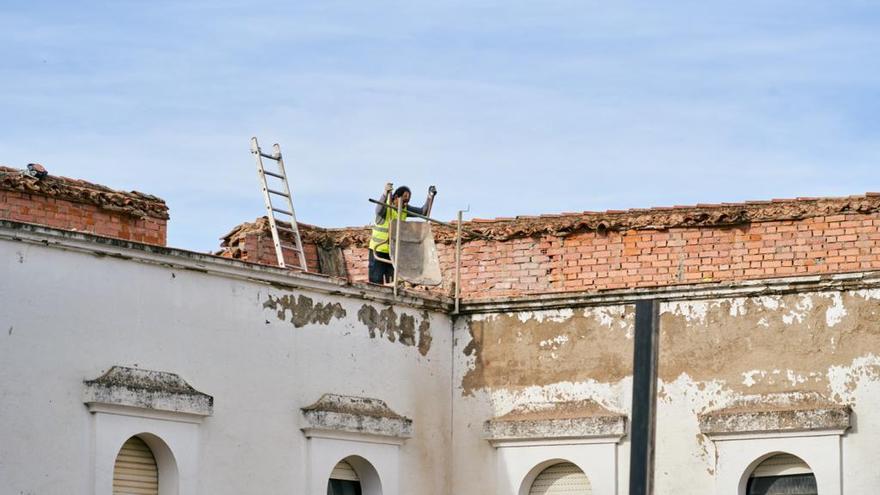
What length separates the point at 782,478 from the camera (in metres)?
17.2

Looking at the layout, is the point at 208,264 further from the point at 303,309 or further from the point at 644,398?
the point at 644,398

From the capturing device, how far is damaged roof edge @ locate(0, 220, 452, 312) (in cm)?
1512

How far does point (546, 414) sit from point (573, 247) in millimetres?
3338

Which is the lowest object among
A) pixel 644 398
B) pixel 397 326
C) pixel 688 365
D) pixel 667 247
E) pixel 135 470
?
pixel 135 470

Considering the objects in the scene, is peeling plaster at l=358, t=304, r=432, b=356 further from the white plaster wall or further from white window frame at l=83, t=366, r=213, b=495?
white window frame at l=83, t=366, r=213, b=495

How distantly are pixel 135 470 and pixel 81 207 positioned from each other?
13.8 ft

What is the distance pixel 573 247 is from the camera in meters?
21.1

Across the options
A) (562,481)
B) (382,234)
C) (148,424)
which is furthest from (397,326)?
(148,424)

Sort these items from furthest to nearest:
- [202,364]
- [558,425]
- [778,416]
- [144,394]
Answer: [558,425] < [778,416] < [202,364] < [144,394]

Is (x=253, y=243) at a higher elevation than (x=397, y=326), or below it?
higher

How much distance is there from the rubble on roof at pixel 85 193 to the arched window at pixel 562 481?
500cm

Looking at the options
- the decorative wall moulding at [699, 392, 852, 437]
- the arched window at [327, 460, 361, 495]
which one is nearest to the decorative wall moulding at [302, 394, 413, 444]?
the arched window at [327, 460, 361, 495]

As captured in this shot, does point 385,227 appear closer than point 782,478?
No

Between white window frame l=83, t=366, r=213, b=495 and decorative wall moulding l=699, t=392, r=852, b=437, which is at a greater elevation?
decorative wall moulding l=699, t=392, r=852, b=437
